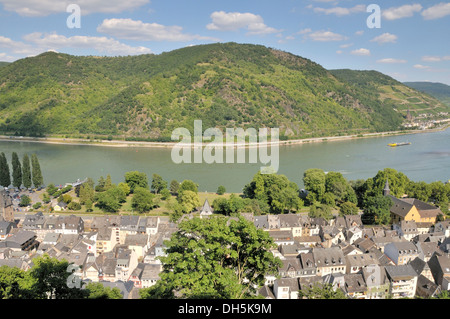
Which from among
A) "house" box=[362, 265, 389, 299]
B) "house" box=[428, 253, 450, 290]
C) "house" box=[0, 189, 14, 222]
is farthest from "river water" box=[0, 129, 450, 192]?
"house" box=[362, 265, 389, 299]

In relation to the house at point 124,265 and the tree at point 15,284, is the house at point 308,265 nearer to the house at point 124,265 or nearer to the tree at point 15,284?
the house at point 124,265

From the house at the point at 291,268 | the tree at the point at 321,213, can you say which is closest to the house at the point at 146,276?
the house at the point at 291,268

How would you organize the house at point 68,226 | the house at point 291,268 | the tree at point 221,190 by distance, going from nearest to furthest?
the house at point 291,268 < the house at point 68,226 < the tree at point 221,190

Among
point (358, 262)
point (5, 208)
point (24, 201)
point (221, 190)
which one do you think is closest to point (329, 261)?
point (358, 262)

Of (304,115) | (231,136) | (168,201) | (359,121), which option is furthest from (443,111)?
(168,201)

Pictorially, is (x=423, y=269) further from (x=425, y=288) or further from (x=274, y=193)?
(x=274, y=193)

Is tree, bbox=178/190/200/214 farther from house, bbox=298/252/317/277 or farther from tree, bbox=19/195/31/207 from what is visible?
tree, bbox=19/195/31/207
